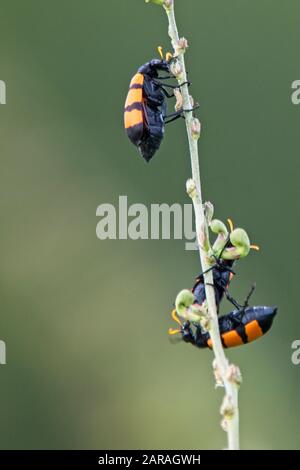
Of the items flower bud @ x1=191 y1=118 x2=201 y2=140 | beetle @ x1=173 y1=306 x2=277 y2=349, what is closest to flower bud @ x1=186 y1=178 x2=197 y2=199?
flower bud @ x1=191 y1=118 x2=201 y2=140

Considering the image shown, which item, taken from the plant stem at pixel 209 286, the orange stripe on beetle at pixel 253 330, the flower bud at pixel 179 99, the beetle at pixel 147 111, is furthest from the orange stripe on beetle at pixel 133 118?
the orange stripe on beetle at pixel 253 330

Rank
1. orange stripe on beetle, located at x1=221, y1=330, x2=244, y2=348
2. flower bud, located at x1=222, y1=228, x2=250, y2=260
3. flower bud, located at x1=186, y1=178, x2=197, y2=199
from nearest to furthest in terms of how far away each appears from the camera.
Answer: flower bud, located at x1=186, y1=178, x2=197, y2=199, flower bud, located at x1=222, y1=228, x2=250, y2=260, orange stripe on beetle, located at x1=221, y1=330, x2=244, y2=348

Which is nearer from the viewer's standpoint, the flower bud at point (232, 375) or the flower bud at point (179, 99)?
the flower bud at point (232, 375)

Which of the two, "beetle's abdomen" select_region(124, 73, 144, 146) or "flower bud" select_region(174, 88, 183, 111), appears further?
"beetle's abdomen" select_region(124, 73, 144, 146)

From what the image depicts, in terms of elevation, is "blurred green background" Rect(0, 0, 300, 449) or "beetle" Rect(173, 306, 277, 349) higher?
"blurred green background" Rect(0, 0, 300, 449)

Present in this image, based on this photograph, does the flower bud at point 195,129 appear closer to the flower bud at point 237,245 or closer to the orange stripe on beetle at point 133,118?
the flower bud at point 237,245

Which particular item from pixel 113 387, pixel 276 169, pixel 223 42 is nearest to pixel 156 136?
pixel 113 387

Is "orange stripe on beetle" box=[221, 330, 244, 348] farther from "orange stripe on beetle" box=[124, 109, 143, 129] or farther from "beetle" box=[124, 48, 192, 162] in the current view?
"orange stripe on beetle" box=[124, 109, 143, 129]
